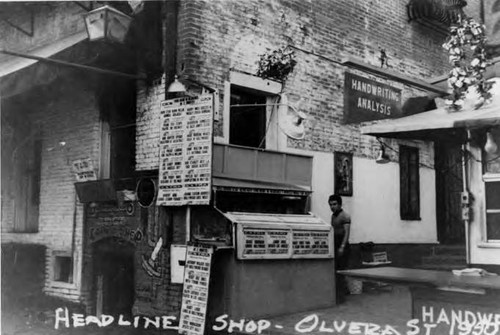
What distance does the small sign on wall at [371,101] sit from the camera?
546 centimetres

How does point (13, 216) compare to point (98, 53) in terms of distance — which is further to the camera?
point (13, 216)

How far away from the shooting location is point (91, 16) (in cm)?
645

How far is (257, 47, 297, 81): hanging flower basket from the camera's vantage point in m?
7.23

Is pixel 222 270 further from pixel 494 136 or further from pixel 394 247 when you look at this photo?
pixel 394 247

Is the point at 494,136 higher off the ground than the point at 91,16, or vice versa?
the point at 91,16

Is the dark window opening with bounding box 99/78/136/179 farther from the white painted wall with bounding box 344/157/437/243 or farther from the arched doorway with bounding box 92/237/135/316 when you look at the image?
the white painted wall with bounding box 344/157/437/243

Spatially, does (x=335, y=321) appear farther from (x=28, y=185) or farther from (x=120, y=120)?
(x=28, y=185)

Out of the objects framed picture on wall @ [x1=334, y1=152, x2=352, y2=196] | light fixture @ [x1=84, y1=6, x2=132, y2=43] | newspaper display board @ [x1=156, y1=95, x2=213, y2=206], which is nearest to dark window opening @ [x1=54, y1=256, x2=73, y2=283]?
newspaper display board @ [x1=156, y1=95, x2=213, y2=206]

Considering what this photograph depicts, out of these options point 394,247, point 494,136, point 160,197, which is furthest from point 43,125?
point 494,136

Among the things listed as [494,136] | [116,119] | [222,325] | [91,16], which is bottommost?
[222,325]

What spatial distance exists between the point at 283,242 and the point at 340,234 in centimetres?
137

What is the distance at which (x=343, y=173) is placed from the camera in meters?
8.11

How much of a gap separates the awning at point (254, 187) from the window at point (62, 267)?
3.13m

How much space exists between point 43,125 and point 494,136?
6633 mm
